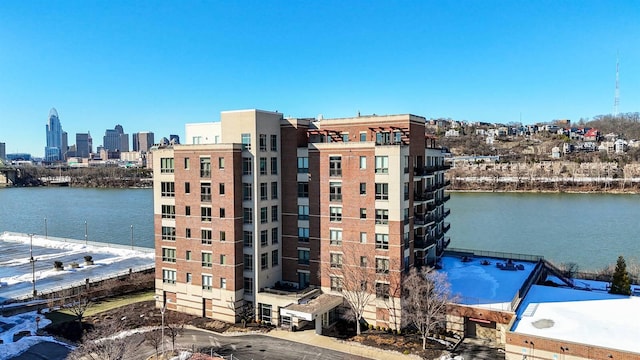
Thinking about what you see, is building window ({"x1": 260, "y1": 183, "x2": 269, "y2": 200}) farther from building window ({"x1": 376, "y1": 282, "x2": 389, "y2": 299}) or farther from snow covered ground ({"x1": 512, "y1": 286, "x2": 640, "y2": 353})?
snow covered ground ({"x1": 512, "y1": 286, "x2": 640, "y2": 353})

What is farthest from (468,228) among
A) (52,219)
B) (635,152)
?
(635,152)

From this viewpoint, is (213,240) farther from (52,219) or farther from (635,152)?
(635,152)

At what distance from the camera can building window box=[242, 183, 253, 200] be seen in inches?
1219

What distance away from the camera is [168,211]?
110 feet

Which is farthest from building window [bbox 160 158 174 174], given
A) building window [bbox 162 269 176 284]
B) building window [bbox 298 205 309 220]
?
building window [bbox 298 205 309 220]

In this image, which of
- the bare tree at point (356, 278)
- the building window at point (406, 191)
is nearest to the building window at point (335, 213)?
the bare tree at point (356, 278)

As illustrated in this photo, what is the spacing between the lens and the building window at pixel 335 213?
100 feet

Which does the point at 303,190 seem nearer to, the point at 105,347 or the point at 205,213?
the point at 205,213

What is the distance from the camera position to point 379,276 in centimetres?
2906

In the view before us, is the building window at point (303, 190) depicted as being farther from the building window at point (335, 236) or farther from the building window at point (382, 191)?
the building window at point (382, 191)

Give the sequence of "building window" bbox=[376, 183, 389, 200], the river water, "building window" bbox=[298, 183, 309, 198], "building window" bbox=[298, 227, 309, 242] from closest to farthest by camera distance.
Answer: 1. "building window" bbox=[376, 183, 389, 200]
2. "building window" bbox=[298, 183, 309, 198]
3. "building window" bbox=[298, 227, 309, 242]
4. the river water

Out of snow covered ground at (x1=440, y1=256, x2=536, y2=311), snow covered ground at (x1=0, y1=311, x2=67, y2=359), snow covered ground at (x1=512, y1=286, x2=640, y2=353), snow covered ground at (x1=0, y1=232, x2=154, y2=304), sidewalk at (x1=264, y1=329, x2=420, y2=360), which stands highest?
snow covered ground at (x1=440, y1=256, x2=536, y2=311)

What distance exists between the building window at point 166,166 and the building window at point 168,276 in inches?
291

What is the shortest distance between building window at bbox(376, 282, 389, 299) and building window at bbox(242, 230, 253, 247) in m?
9.10
